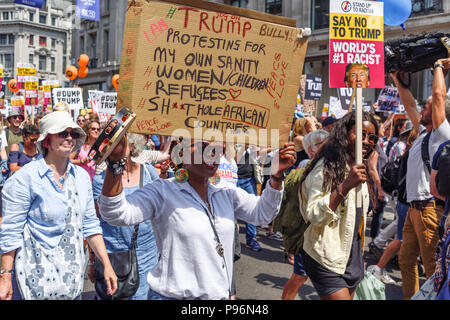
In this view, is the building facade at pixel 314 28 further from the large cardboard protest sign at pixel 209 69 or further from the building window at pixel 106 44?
the large cardboard protest sign at pixel 209 69

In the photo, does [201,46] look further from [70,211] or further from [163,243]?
[70,211]

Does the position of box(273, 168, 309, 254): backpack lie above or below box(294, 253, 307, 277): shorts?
above

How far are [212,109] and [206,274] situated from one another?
0.87 m

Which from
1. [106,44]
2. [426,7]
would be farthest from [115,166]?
[106,44]

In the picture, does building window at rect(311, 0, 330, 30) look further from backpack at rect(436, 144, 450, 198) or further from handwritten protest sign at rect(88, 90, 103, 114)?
backpack at rect(436, 144, 450, 198)

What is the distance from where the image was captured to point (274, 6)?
2620cm

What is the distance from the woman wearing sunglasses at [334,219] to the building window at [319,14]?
22251 mm

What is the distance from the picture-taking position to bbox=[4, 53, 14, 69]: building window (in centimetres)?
7525

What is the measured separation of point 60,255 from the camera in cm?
305

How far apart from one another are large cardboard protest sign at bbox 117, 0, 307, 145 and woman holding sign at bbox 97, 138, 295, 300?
18cm

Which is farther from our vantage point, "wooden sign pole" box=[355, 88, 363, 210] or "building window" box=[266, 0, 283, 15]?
"building window" box=[266, 0, 283, 15]

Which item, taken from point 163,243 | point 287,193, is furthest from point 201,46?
point 287,193

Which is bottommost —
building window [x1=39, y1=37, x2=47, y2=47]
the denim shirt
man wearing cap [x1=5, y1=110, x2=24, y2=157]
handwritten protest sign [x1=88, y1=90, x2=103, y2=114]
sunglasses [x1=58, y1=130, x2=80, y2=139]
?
the denim shirt

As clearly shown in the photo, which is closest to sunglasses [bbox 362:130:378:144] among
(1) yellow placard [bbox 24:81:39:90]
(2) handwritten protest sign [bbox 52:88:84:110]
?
(2) handwritten protest sign [bbox 52:88:84:110]
